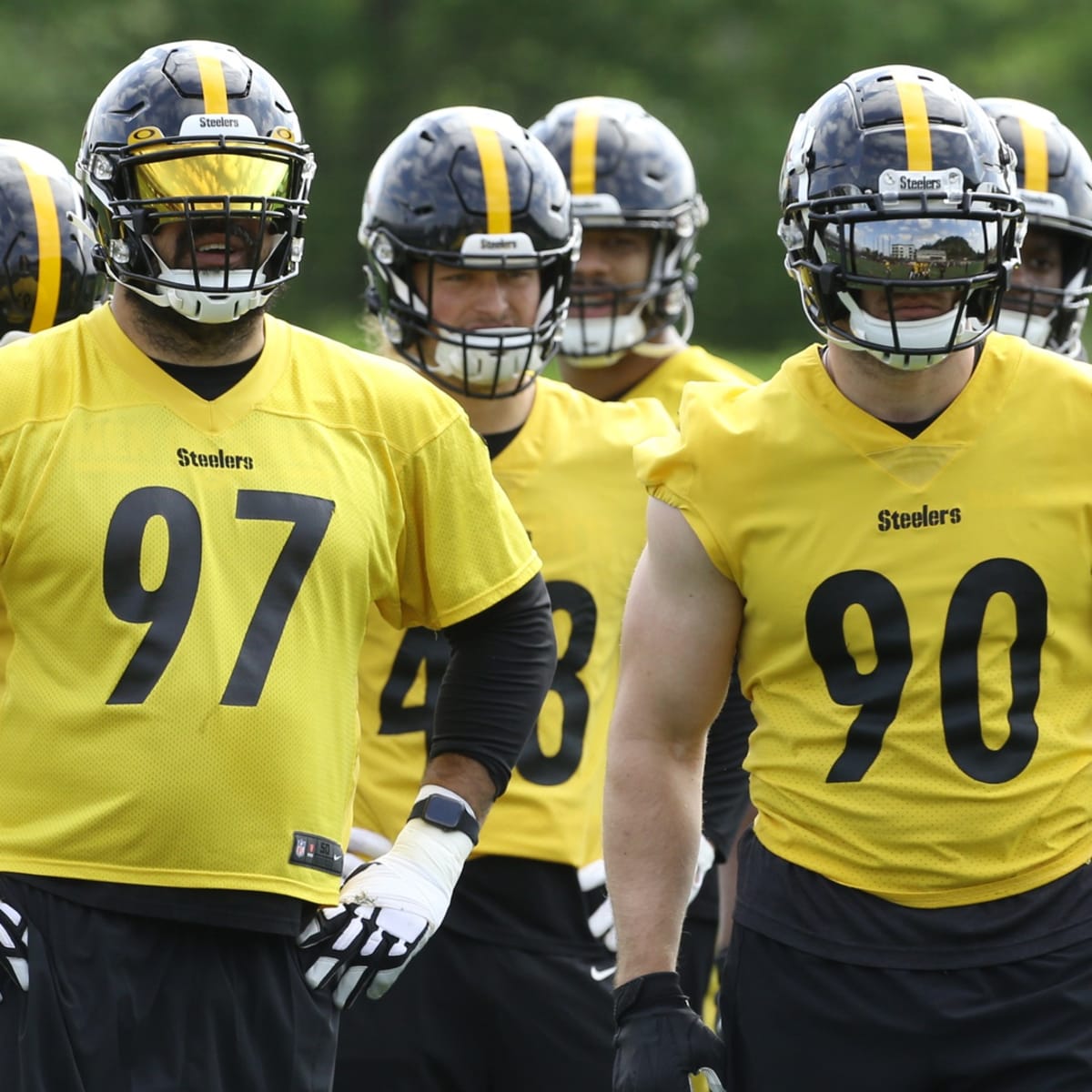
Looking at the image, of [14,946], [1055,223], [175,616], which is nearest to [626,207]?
[1055,223]

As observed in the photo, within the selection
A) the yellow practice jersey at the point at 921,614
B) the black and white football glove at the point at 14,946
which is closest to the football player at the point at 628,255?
the yellow practice jersey at the point at 921,614

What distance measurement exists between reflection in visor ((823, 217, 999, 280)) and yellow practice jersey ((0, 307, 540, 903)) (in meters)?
0.86

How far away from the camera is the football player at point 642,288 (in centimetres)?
543

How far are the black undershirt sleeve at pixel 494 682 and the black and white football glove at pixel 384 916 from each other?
17cm

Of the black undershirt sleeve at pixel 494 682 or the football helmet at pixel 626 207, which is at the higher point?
the football helmet at pixel 626 207

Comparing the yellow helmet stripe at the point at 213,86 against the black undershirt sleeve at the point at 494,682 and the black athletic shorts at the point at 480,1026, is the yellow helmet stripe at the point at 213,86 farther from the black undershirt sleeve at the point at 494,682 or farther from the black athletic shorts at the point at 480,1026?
the black athletic shorts at the point at 480,1026

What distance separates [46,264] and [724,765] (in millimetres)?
1945

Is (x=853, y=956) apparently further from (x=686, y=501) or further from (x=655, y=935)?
(x=686, y=501)

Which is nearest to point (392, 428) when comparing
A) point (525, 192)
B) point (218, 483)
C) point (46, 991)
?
point (218, 483)

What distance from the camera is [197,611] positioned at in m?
3.46

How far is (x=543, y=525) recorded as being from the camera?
4855 millimetres

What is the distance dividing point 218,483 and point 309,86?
59.4ft

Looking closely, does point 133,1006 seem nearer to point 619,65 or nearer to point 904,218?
point 904,218

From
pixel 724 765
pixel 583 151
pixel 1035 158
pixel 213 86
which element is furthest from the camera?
pixel 583 151
